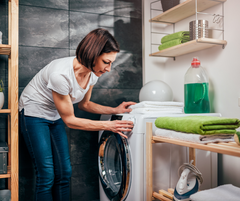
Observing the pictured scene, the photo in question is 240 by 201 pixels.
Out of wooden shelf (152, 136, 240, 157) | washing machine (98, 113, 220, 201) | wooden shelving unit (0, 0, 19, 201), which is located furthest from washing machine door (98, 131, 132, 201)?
wooden shelving unit (0, 0, 19, 201)

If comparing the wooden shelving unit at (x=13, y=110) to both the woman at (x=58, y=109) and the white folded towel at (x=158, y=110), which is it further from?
the white folded towel at (x=158, y=110)

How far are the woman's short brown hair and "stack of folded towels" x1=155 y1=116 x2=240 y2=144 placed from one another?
0.53 meters

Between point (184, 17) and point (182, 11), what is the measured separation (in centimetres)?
13

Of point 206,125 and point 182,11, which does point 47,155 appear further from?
point 182,11

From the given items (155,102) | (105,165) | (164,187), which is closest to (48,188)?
(105,165)

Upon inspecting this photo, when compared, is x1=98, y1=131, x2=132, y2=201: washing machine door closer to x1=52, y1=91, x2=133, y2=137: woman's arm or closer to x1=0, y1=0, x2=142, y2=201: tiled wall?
x1=52, y1=91, x2=133, y2=137: woman's arm

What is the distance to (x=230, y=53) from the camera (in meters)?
1.56

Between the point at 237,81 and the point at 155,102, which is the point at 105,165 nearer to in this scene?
the point at 155,102

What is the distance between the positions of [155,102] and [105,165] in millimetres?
600

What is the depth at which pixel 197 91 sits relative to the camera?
160 cm

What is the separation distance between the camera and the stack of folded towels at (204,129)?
1.07 m

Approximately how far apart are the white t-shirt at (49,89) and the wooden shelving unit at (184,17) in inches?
26.8

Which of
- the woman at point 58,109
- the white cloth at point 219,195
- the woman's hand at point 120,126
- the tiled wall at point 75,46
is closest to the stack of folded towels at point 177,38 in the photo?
the tiled wall at point 75,46

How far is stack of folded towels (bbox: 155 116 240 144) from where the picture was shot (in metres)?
1.07
